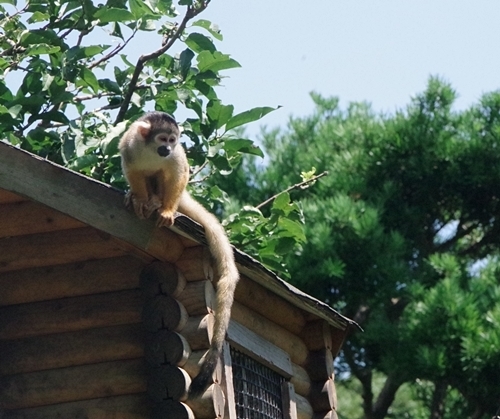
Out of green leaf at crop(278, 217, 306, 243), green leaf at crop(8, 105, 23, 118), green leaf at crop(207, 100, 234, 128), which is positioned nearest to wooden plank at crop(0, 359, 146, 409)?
green leaf at crop(8, 105, 23, 118)

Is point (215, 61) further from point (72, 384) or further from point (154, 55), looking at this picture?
point (72, 384)

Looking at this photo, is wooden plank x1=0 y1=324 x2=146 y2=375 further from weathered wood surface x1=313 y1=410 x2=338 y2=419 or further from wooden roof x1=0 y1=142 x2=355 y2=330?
weathered wood surface x1=313 y1=410 x2=338 y2=419

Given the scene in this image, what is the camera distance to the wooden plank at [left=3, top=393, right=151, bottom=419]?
5074 millimetres

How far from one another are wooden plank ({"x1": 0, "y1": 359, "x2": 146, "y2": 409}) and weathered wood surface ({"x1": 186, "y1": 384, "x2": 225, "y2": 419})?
35 centimetres

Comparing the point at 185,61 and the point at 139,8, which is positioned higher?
the point at 139,8

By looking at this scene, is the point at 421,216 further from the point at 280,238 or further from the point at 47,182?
the point at 47,182

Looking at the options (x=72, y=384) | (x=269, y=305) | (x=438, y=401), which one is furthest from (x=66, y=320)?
(x=438, y=401)

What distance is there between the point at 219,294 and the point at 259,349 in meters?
0.86

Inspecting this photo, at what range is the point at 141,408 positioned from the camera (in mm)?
5074

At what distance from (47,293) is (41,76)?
5.05 ft

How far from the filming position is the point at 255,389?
229 inches

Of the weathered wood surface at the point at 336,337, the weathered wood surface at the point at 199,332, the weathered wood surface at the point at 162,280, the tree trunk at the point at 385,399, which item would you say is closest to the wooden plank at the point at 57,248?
the weathered wood surface at the point at 162,280

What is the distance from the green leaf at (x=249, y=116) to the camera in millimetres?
6172

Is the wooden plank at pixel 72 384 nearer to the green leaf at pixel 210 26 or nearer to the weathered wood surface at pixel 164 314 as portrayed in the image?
the weathered wood surface at pixel 164 314
